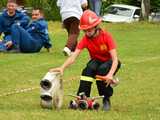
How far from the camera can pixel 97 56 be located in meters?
7.52

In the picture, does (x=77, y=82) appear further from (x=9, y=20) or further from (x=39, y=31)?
(x=9, y=20)

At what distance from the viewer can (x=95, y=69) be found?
7.41m

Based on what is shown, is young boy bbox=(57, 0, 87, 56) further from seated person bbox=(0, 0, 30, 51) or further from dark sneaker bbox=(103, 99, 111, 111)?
dark sneaker bbox=(103, 99, 111, 111)

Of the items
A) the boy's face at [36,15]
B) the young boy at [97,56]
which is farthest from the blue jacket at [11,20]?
the young boy at [97,56]

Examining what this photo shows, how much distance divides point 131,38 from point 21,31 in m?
5.65

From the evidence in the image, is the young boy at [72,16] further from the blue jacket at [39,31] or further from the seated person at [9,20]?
the seated person at [9,20]

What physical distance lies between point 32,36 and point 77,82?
461 centimetres

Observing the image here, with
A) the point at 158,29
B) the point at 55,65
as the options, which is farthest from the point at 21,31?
the point at 158,29

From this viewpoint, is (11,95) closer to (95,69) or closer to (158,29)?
(95,69)

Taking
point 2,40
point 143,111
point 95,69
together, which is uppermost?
point 95,69

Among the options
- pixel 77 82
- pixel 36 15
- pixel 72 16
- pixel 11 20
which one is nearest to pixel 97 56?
pixel 77 82

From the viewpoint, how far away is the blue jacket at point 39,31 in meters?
14.1

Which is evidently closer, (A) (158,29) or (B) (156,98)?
(B) (156,98)

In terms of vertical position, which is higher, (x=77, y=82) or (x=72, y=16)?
(x=72, y=16)
